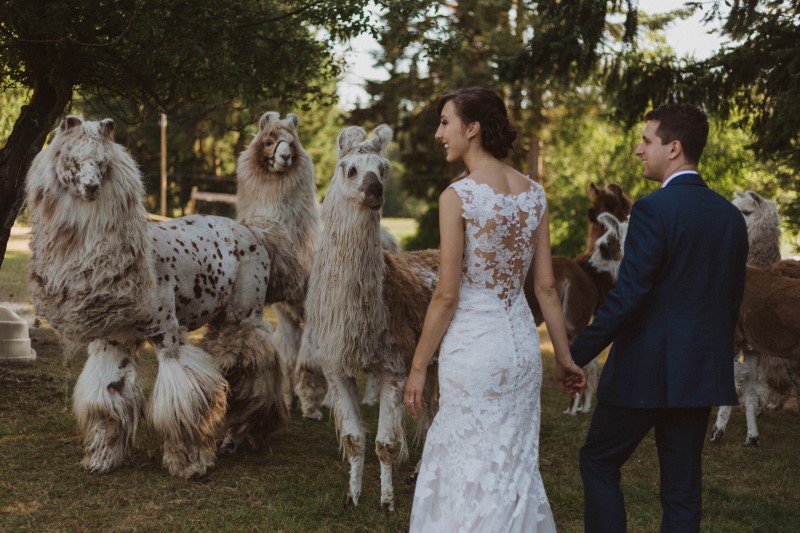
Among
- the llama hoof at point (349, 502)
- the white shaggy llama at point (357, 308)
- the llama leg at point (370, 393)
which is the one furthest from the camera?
the llama leg at point (370, 393)

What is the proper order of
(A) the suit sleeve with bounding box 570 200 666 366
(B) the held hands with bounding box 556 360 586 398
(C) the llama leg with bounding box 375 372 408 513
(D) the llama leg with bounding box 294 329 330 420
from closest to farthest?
1. (A) the suit sleeve with bounding box 570 200 666 366
2. (B) the held hands with bounding box 556 360 586 398
3. (C) the llama leg with bounding box 375 372 408 513
4. (D) the llama leg with bounding box 294 329 330 420

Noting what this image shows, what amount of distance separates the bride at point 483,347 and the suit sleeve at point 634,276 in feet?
0.70

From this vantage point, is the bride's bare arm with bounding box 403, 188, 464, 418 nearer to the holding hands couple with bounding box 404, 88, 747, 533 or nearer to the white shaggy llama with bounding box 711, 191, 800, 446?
the holding hands couple with bounding box 404, 88, 747, 533

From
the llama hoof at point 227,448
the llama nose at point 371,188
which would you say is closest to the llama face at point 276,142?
the llama hoof at point 227,448

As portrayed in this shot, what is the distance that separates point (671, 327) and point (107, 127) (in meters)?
3.56

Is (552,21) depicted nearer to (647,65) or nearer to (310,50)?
(647,65)

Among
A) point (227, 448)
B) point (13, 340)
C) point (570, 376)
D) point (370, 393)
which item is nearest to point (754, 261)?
point (370, 393)

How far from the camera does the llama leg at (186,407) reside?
528cm

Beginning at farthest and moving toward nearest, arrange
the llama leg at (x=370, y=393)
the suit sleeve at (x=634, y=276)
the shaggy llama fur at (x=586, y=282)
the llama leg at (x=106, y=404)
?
the llama leg at (x=370, y=393), the shaggy llama fur at (x=586, y=282), the llama leg at (x=106, y=404), the suit sleeve at (x=634, y=276)

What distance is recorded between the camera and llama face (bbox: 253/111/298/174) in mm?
6969

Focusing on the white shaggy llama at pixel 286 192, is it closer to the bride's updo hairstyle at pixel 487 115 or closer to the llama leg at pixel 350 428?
the llama leg at pixel 350 428

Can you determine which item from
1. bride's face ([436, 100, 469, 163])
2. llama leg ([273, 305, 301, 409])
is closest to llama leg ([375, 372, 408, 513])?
bride's face ([436, 100, 469, 163])

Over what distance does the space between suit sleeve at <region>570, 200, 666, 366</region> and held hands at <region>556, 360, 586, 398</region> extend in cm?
13

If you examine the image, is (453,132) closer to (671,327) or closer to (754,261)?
(671,327)
